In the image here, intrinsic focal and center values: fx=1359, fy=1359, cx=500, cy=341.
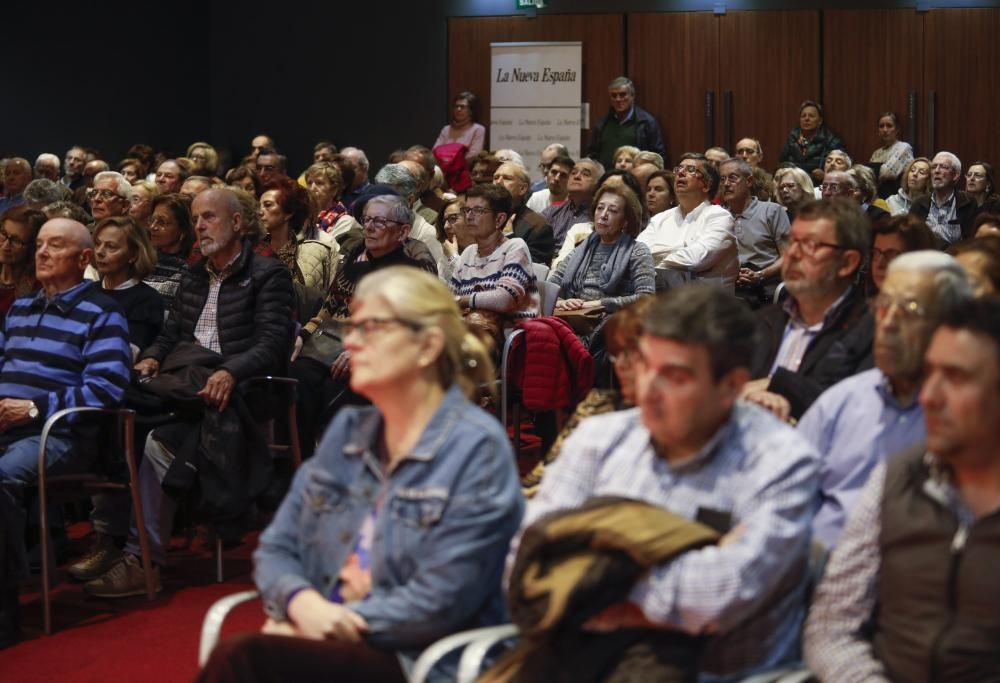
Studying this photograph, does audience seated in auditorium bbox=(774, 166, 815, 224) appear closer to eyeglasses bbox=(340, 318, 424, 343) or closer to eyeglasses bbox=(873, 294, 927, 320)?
eyeglasses bbox=(873, 294, 927, 320)

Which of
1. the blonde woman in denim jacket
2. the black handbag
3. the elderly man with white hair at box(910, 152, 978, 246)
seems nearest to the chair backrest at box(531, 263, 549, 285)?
the black handbag

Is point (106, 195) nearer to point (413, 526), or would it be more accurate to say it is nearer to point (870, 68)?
point (413, 526)

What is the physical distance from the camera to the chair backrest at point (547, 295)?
18.7 feet

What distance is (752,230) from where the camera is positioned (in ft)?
23.8

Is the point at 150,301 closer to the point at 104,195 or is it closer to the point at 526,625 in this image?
the point at 104,195

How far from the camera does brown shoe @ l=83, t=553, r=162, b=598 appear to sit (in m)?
4.43

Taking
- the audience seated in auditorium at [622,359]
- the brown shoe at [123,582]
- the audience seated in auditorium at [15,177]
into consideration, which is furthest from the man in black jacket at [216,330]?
the audience seated in auditorium at [15,177]

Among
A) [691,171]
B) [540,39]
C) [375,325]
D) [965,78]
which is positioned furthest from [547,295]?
[965,78]

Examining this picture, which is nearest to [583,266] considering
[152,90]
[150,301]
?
[150,301]

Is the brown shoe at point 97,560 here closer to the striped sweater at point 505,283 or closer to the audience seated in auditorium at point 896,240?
the striped sweater at point 505,283

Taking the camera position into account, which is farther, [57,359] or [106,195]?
[106,195]

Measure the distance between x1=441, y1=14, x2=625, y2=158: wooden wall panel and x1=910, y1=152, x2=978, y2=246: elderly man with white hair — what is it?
147 inches

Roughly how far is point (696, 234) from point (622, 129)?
530 cm

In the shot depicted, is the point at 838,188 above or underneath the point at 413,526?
above
